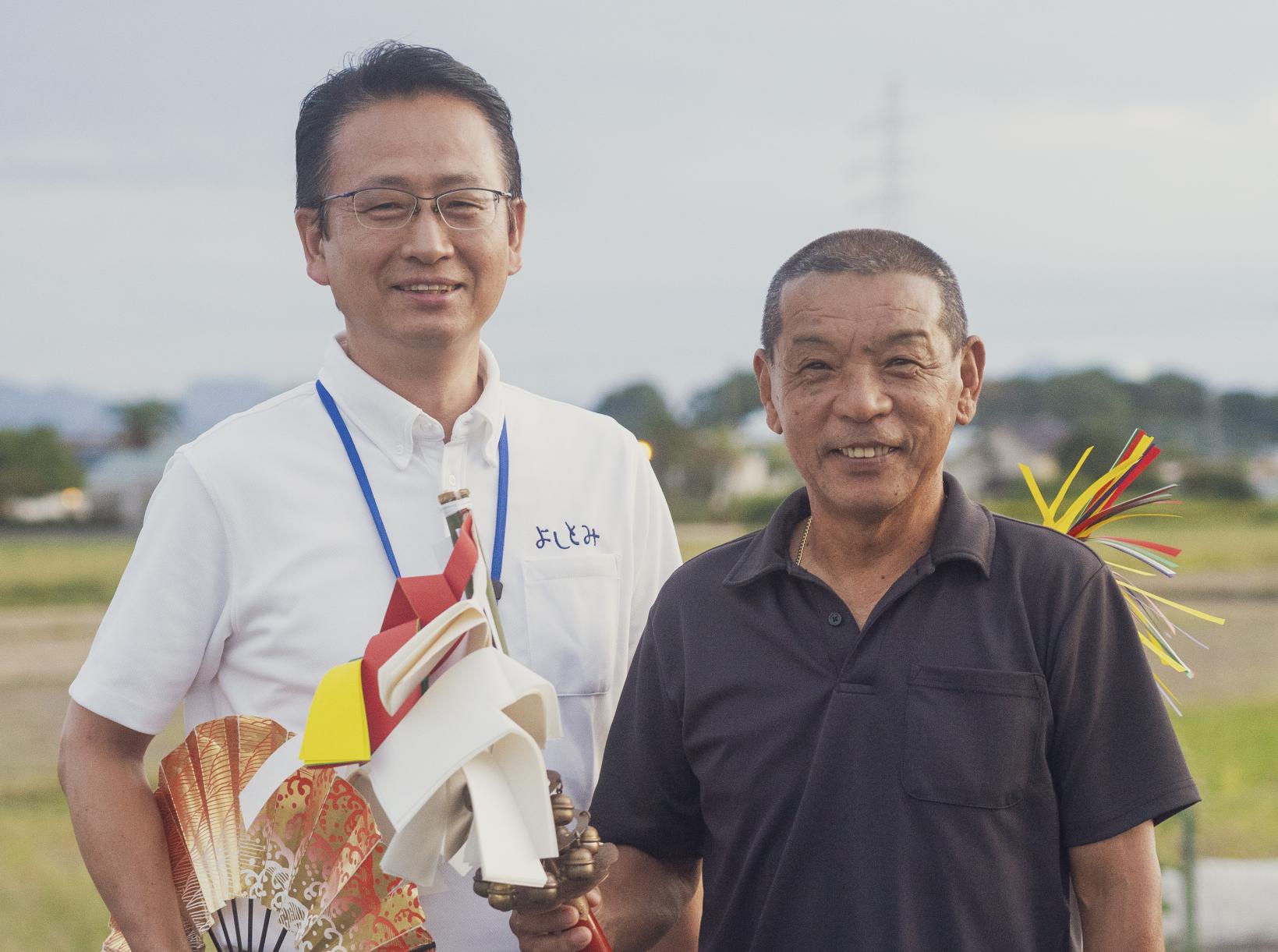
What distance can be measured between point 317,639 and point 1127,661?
56.5 inches

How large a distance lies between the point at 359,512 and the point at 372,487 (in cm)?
6

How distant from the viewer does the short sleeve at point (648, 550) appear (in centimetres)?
304

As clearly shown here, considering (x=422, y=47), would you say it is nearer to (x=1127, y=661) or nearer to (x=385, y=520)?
(x=385, y=520)

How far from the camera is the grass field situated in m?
9.24

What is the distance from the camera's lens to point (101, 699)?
266 cm

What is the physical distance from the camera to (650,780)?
267 centimetres

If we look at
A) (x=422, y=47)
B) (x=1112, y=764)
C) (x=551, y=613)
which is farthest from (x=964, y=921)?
(x=422, y=47)

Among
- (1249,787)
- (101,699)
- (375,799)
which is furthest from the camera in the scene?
(1249,787)

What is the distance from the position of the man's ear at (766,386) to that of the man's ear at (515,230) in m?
0.54

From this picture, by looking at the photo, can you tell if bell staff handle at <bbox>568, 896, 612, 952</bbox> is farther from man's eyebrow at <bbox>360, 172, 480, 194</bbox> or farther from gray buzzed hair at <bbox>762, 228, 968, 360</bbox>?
man's eyebrow at <bbox>360, 172, 480, 194</bbox>

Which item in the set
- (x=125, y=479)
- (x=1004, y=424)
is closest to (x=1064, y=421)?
(x=1004, y=424)

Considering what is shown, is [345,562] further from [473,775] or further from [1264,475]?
[1264,475]

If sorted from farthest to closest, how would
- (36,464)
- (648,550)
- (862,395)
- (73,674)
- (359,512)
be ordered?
(36,464), (73,674), (648,550), (359,512), (862,395)

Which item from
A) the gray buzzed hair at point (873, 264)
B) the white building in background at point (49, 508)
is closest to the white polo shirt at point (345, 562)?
the gray buzzed hair at point (873, 264)
